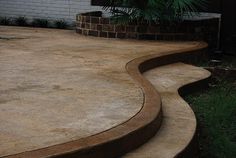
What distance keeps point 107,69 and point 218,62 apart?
2652 mm

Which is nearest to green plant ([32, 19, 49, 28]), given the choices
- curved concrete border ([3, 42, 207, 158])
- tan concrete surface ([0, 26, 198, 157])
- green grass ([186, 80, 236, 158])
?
tan concrete surface ([0, 26, 198, 157])

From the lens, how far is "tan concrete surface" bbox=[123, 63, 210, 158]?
10.5 feet

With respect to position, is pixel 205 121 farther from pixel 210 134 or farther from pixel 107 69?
pixel 107 69

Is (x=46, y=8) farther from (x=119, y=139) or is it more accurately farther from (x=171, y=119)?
(x=119, y=139)

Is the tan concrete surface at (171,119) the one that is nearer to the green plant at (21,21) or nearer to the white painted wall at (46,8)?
the white painted wall at (46,8)

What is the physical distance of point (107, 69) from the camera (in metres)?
5.26

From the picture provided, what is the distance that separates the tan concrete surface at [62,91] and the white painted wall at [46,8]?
315 cm

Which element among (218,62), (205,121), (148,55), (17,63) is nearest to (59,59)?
(17,63)

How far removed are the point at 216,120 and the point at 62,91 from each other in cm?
150

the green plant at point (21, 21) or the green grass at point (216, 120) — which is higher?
the green plant at point (21, 21)

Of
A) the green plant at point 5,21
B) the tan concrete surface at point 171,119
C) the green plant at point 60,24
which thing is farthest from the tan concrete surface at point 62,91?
the green plant at point 5,21

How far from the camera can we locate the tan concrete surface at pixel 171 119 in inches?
126

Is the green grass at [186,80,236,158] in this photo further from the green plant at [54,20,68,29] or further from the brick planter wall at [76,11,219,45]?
the green plant at [54,20,68,29]

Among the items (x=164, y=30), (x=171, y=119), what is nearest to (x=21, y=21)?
(x=164, y=30)
